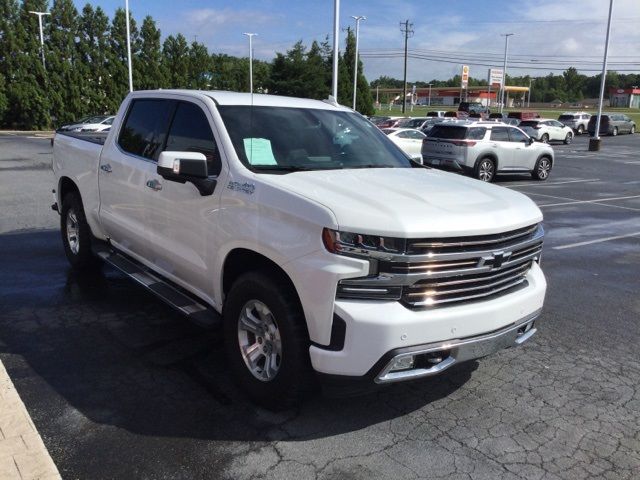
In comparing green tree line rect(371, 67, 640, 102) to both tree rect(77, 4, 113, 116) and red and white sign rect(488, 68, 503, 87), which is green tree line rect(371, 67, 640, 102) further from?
tree rect(77, 4, 113, 116)

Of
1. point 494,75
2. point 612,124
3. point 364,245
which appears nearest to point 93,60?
point 612,124

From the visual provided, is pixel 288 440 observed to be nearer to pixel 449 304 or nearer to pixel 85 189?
pixel 449 304

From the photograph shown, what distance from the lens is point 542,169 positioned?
747 inches

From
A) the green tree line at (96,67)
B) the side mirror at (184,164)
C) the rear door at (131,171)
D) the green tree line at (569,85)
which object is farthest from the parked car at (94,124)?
the green tree line at (569,85)

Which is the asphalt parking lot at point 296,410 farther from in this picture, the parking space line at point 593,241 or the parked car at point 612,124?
the parked car at point 612,124

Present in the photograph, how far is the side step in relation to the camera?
407 centimetres

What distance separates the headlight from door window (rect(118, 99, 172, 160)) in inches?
93.2

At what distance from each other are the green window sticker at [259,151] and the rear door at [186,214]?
21 centimetres

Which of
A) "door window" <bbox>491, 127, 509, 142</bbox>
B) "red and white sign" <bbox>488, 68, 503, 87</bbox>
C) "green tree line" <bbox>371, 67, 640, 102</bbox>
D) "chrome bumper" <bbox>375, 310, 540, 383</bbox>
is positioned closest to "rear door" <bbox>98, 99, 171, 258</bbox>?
"chrome bumper" <bbox>375, 310, 540, 383</bbox>

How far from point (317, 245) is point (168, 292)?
1.83 meters

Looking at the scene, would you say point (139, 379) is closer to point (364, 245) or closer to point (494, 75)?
point (364, 245)

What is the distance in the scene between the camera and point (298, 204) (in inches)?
130

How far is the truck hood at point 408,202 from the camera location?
123 inches

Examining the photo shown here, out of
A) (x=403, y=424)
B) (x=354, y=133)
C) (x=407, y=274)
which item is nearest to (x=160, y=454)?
(x=403, y=424)
